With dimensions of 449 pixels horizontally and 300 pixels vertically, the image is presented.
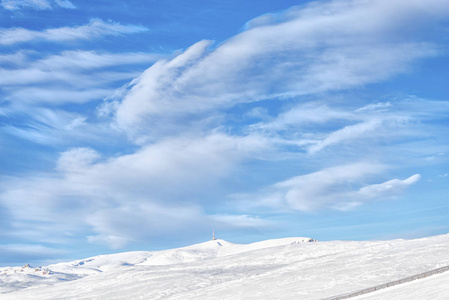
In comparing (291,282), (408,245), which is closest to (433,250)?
(408,245)

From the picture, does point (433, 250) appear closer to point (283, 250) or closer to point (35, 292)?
point (283, 250)

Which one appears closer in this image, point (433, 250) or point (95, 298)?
point (433, 250)

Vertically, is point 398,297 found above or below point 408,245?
below

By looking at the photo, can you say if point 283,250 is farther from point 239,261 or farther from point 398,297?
point 398,297

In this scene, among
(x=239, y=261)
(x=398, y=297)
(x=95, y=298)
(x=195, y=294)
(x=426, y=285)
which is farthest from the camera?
(x=239, y=261)

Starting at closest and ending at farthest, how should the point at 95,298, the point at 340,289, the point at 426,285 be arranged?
the point at 426,285, the point at 340,289, the point at 95,298

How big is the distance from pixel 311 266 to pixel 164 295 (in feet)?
122

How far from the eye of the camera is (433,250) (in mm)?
119375

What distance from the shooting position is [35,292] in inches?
7274

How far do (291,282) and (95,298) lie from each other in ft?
200

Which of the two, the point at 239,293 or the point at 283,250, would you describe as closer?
the point at 239,293

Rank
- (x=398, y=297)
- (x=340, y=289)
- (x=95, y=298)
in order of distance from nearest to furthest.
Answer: (x=398, y=297) → (x=340, y=289) → (x=95, y=298)

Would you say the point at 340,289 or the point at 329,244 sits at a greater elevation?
the point at 329,244

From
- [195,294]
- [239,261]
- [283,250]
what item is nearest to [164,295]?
[195,294]
